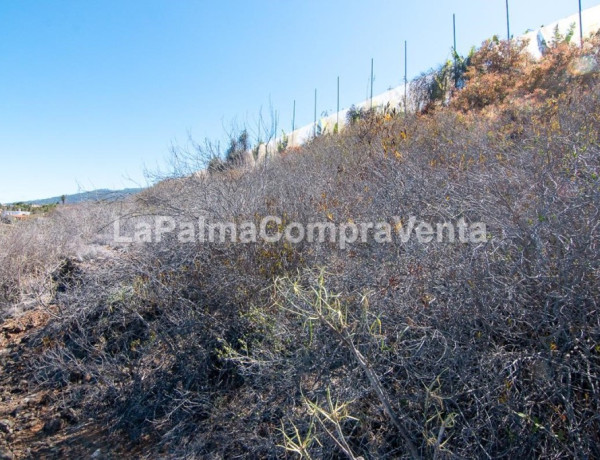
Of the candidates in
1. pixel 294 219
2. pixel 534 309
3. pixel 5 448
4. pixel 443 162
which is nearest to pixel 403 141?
pixel 443 162

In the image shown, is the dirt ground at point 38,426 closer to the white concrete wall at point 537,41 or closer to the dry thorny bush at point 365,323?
the dry thorny bush at point 365,323

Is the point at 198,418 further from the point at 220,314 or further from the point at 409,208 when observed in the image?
the point at 409,208

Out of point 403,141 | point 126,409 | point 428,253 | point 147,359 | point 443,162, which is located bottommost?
point 126,409

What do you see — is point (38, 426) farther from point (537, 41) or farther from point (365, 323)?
point (537, 41)

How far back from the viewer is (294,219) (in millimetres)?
4098

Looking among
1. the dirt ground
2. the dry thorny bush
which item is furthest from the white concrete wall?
the dirt ground

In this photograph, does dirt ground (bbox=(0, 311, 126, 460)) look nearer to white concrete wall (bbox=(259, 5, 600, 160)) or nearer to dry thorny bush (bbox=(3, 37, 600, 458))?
dry thorny bush (bbox=(3, 37, 600, 458))

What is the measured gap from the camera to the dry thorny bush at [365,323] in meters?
1.97

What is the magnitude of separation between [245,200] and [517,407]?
306cm

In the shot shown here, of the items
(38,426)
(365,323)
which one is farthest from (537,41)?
(38,426)

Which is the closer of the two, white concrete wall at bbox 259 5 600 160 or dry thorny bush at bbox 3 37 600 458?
dry thorny bush at bbox 3 37 600 458

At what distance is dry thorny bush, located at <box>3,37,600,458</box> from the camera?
197 cm

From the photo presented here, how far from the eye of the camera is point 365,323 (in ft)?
6.08

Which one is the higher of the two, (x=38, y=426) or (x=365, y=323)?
(x=365, y=323)
